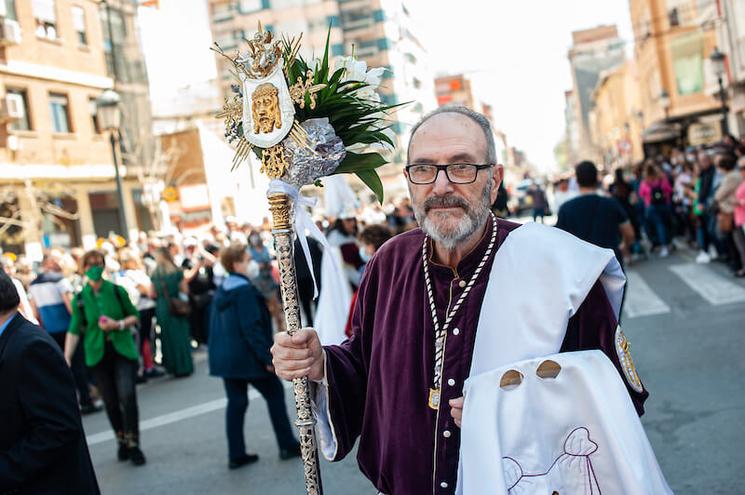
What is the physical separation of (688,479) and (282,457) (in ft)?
10.4

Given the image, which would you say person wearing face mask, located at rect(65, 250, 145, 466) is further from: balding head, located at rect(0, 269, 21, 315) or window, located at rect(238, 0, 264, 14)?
window, located at rect(238, 0, 264, 14)

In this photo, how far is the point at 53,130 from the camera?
989 inches

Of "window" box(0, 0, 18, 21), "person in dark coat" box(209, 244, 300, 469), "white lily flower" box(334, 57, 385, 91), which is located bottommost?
"person in dark coat" box(209, 244, 300, 469)

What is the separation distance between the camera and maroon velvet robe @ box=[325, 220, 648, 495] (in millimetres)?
2658

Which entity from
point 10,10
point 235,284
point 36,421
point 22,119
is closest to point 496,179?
point 36,421

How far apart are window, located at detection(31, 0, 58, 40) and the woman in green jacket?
16.0 m

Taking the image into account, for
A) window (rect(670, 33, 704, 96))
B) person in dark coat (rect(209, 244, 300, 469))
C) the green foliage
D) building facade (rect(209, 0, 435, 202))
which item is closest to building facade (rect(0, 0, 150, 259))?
person in dark coat (rect(209, 244, 300, 469))

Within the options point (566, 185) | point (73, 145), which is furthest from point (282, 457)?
point (73, 145)

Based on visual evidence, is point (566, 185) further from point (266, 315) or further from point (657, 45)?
point (657, 45)

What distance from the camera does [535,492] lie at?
2.39 m

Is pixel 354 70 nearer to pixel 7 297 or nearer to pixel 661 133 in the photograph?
pixel 7 297

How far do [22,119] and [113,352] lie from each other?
Answer: 1858 cm

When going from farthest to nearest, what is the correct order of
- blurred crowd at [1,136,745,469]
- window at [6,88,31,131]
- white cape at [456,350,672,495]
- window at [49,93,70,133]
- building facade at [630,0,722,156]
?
building facade at [630,0,722,156] < window at [49,93,70,133] < window at [6,88,31,131] < blurred crowd at [1,136,745,469] < white cape at [456,350,672,495]

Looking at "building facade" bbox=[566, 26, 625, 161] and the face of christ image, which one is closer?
the face of christ image
